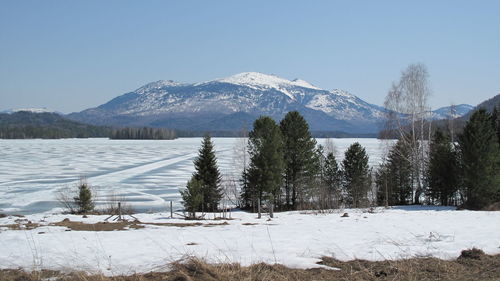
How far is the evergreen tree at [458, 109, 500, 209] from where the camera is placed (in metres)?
26.4

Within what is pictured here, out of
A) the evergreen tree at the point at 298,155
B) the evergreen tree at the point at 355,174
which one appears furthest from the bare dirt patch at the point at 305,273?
the evergreen tree at the point at 355,174

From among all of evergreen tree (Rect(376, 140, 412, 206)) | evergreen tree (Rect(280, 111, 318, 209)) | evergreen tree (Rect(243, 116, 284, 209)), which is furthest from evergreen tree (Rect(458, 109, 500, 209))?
evergreen tree (Rect(243, 116, 284, 209))

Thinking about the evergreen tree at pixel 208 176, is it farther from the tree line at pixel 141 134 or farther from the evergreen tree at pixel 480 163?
the tree line at pixel 141 134

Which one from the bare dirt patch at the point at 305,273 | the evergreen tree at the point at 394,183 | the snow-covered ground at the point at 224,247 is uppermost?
the bare dirt patch at the point at 305,273

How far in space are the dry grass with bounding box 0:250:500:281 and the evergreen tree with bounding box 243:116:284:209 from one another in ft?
91.8

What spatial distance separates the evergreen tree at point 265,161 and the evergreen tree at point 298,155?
2.91 meters

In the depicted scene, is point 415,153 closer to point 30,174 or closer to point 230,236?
point 230,236

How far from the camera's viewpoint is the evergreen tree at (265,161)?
113ft

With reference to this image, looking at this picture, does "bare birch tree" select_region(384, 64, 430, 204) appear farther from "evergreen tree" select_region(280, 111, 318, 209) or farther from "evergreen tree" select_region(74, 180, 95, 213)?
"evergreen tree" select_region(74, 180, 95, 213)

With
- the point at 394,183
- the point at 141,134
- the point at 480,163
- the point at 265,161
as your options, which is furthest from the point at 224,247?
the point at 141,134

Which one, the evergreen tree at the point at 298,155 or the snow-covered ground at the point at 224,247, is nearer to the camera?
the snow-covered ground at the point at 224,247

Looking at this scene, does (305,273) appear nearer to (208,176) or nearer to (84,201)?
(84,201)

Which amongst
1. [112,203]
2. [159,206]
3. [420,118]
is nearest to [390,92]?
[420,118]

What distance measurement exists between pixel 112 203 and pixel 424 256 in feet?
86.5
